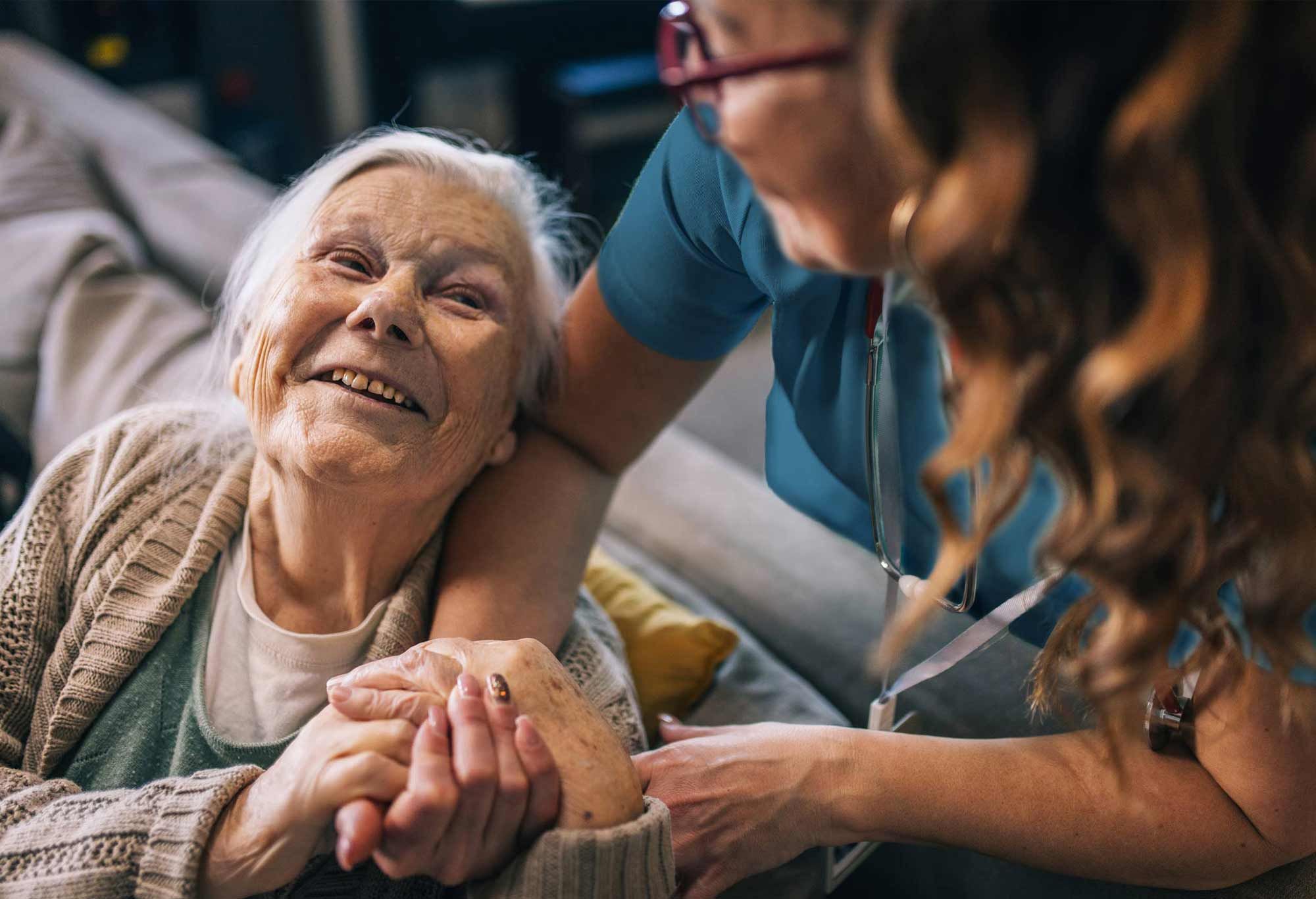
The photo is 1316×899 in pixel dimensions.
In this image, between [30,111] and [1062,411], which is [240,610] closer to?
[1062,411]

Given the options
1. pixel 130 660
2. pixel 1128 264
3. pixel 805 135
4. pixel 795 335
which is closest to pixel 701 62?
pixel 805 135

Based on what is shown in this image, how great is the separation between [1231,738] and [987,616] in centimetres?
25

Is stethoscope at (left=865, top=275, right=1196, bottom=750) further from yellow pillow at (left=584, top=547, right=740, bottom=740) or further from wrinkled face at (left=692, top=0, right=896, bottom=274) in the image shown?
yellow pillow at (left=584, top=547, right=740, bottom=740)

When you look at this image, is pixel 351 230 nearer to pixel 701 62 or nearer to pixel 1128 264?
pixel 701 62

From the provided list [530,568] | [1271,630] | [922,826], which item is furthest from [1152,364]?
[530,568]

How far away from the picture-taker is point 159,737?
1168 millimetres

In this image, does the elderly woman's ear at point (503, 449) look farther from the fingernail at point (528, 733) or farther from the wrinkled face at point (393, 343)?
the fingernail at point (528, 733)

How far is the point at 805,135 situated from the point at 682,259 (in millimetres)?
569

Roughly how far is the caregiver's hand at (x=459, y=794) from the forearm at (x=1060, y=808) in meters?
0.37

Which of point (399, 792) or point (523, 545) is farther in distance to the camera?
point (523, 545)

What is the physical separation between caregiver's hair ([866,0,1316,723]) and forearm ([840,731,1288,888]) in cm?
39

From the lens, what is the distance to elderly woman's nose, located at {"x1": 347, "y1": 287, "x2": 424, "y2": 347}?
1.16 meters

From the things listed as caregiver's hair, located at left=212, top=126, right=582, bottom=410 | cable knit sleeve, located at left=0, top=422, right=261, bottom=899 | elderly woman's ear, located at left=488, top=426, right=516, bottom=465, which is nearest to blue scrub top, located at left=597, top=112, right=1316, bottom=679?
caregiver's hair, located at left=212, top=126, right=582, bottom=410

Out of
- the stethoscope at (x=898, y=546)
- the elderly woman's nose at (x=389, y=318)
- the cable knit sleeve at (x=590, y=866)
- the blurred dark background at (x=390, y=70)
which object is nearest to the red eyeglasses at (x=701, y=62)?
the stethoscope at (x=898, y=546)
